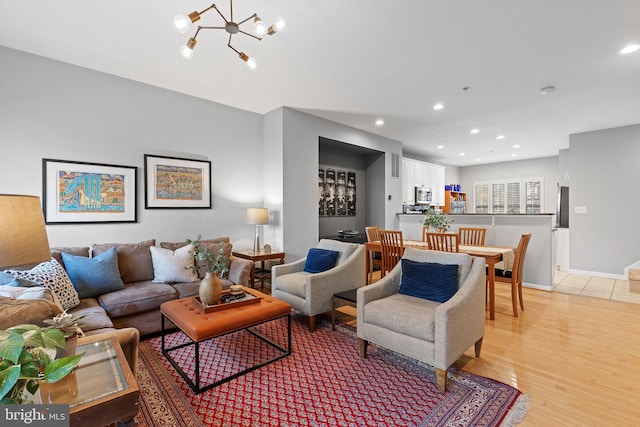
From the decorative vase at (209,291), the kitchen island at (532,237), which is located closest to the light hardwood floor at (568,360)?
the kitchen island at (532,237)

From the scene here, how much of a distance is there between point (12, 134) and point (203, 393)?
3097 mm

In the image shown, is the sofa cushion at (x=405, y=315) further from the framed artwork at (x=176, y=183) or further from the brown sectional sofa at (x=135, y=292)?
the framed artwork at (x=176, y=183)

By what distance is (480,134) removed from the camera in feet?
19.7

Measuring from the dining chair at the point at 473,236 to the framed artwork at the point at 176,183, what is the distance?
3.83m

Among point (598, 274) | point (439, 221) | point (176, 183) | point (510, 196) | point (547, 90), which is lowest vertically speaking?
point (598, 274)

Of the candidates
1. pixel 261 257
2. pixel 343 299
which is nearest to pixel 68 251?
pixel 261 257

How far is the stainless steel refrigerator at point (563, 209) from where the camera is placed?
6.22m

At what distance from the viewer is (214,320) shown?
2.23 meters

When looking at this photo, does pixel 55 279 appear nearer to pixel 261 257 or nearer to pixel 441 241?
pixel 261 257

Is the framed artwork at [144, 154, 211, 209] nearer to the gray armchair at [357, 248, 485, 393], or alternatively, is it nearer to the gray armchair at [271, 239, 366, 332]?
the gray armchair at [271, 239, 366, 332]

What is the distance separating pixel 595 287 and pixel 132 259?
6739 millimetres

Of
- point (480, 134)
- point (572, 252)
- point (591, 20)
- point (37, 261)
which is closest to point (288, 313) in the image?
point (37, 261)

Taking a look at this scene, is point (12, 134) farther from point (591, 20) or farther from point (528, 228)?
point (528, 228)

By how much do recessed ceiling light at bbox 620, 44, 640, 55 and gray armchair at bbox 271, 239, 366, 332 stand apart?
10.4 ft
